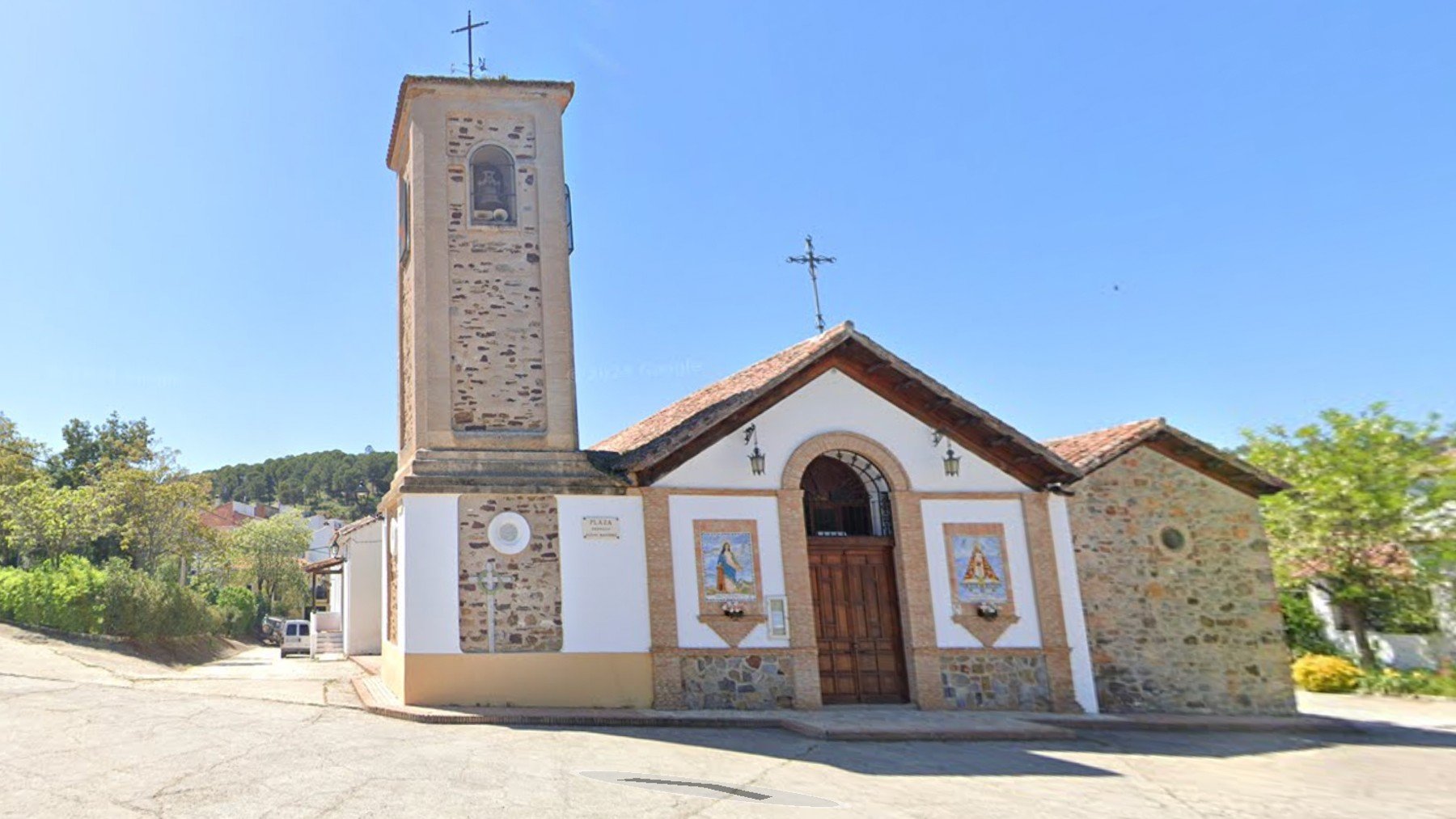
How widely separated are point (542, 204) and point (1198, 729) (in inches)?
493

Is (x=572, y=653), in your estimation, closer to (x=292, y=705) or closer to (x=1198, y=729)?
(x=292, y=705)

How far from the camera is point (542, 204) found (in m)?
14.6

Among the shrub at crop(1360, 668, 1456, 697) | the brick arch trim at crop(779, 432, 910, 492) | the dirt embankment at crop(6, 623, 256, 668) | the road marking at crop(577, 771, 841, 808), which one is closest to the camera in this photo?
the road marking at crop(577, 771, 841, 808)

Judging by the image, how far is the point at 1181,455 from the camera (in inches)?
615

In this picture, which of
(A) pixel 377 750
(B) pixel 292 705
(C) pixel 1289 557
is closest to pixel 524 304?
(B) pixel 292 705

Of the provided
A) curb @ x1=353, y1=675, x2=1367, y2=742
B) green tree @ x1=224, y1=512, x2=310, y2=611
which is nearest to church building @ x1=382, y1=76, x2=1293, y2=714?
curb @ x1=353, y1=675, x2=1367, y2=742

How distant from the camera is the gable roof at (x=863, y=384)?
13.7 metres

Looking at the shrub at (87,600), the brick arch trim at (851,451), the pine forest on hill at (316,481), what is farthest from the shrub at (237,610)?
the pine forest on hill at (316,481)

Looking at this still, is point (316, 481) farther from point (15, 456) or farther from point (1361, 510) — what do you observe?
point (1361, 510)

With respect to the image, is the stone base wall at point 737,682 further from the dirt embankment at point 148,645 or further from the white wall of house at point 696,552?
the dirt embankment at point 148,645

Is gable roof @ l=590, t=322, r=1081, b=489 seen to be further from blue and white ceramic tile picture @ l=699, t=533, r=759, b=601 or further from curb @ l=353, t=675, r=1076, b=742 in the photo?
curb @ l=353, t=675, r=1076, b=742

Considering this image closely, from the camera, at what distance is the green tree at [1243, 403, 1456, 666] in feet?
66.3

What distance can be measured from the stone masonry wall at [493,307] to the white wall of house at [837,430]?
2.80 metres

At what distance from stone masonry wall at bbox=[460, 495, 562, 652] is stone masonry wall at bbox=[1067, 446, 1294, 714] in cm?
833
